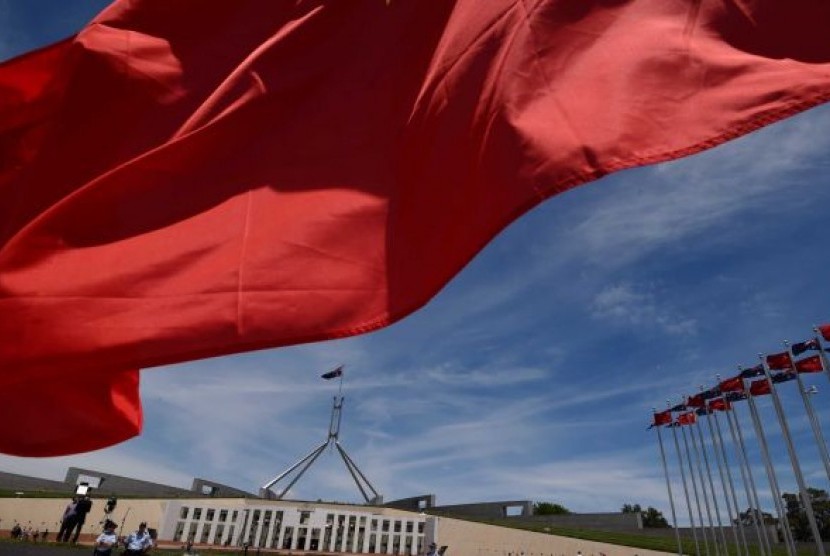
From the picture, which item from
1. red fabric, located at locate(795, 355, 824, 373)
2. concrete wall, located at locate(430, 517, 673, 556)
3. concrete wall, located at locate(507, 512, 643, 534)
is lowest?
concrete wall, located at locate(430, 517, 673, 556)

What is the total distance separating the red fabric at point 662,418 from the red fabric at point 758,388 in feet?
18.0

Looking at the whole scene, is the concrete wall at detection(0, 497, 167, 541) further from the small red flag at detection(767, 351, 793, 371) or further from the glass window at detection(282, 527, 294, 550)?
the small red flag at detection(767, 351, 793, 371)

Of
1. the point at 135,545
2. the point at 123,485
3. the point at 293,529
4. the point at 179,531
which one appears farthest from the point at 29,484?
the point at 135,545

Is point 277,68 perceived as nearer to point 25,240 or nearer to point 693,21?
point 25,240

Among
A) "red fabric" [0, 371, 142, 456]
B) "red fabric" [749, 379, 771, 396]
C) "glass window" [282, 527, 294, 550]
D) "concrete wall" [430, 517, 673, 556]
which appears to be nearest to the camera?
"red fabric" [0, 371, 142, 456]

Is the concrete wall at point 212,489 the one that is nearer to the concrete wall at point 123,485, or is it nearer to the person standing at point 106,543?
the concrete wall at point 123,485

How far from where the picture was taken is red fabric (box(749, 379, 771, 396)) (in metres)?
19.9

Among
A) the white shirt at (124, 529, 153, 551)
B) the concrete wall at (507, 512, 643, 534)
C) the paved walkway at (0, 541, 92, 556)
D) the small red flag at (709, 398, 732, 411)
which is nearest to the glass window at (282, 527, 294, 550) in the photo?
the paved walkway at (0, 541, 92, 556)

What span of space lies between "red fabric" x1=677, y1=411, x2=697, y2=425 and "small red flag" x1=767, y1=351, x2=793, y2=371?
20.7 ft

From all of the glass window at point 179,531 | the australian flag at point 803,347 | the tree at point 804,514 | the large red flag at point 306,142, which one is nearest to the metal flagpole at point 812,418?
the australian flag at point 803,347

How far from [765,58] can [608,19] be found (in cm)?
84

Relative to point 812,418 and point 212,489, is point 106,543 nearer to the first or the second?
point 812,418

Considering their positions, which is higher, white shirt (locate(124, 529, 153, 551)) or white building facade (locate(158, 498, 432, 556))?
white building facade (locate(158, 498, 432, 556))

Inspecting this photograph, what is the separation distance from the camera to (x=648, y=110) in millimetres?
3201
